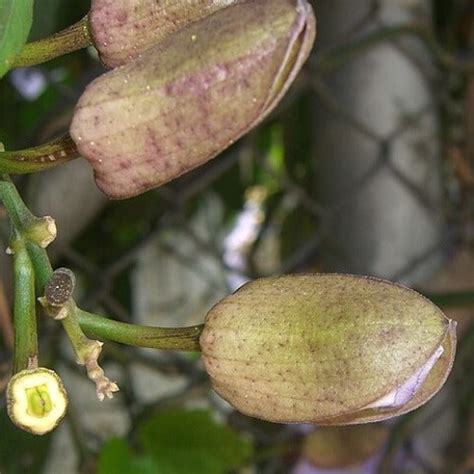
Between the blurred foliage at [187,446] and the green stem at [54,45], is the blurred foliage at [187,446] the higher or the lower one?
the lower one

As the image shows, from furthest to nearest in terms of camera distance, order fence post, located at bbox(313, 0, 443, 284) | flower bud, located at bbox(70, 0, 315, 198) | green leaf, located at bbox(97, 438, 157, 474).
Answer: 1. fence post, located at bbox(313, 0, 443, 284)
2. green leaf, located at bbox(97, 438, 157, 474)
3. flower bud, located at bbox(70, 0, 315, 198)

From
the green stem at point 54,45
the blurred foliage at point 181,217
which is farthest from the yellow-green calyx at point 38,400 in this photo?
the blurred foliage at point 181,217

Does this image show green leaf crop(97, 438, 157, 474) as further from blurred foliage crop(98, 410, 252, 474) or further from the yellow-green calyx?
the yellow-green calyx

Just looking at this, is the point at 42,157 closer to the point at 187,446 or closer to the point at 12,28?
the point at 12,28

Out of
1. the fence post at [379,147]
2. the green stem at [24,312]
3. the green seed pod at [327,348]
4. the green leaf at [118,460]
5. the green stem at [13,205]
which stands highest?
the green stem at [13,205]

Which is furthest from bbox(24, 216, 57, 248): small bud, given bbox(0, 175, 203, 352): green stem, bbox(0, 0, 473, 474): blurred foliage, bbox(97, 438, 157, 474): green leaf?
bbox(97, 438, 157, 474): green leaf

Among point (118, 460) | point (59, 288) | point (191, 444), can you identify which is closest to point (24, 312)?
point (59, 288)

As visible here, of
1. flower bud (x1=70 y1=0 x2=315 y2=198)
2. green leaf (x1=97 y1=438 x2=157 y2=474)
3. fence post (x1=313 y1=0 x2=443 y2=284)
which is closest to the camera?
flower bud (x1=70 y1=0 x2=315 y2=198)

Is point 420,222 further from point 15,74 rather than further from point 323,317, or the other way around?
point 323,317

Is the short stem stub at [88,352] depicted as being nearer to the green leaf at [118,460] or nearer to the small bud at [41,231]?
the small bud at [41,231]
